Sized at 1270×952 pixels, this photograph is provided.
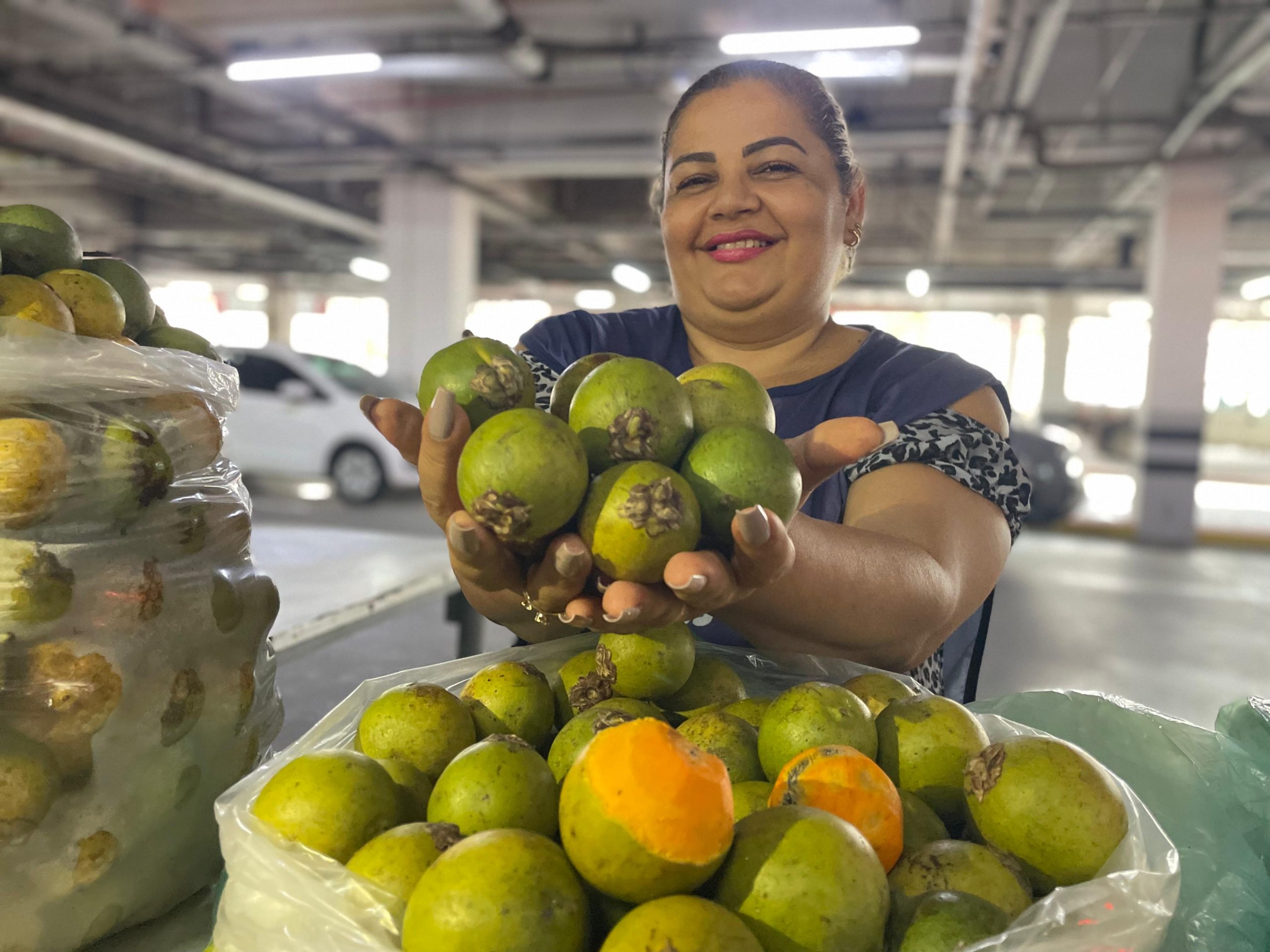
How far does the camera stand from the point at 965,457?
1.34 m

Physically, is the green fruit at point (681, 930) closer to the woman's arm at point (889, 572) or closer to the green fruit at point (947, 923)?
the green fruit at point (947, 923)

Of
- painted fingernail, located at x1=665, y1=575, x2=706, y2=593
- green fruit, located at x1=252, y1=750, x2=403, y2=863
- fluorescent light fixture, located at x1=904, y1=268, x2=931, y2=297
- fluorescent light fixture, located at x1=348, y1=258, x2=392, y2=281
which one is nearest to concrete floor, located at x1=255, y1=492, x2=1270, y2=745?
green fruit, located at x1=252, y1=750, x2=403, y2=863

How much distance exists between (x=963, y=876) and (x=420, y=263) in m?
10.2

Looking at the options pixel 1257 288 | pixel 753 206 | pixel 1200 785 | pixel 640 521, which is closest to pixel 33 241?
pixel 640 521

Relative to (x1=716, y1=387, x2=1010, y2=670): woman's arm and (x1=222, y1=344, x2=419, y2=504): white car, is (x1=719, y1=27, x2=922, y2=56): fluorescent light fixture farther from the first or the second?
(x1=222, y1=344, x2=419, y2=504): white car

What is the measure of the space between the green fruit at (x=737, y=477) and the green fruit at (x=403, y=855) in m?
0.38

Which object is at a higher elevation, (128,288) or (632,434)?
(128,288)

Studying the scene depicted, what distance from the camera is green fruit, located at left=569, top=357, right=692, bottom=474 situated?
3.00ft

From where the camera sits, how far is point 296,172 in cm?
1037

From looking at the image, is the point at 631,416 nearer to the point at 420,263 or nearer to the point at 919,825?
the point at 919,825

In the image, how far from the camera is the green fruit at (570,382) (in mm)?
1067

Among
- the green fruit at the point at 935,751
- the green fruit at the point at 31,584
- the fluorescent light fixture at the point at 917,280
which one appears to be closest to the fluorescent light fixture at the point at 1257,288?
the fluorescent light fixture at the point at 917,280

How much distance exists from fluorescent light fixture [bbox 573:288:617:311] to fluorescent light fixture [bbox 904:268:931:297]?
7.70 m

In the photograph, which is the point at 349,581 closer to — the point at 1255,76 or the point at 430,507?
the point at 430,507
